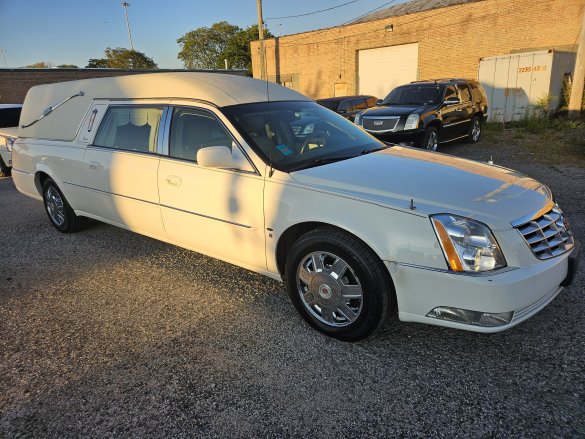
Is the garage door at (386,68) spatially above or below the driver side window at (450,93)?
above

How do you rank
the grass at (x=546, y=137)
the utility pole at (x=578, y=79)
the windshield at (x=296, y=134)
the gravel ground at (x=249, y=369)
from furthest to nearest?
the utility pole at (x=578, y=79), the grass at (x=546, y=137), the windshield at (x=296, y=134), the gravel ground at (x=249, y=369)

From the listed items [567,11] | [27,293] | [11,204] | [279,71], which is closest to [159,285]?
[27,293]

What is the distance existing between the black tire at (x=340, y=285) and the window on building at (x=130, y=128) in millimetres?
1883

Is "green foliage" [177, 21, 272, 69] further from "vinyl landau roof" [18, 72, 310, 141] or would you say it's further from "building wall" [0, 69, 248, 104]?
"vinyl landau roof" [18, 72, 310, 141]

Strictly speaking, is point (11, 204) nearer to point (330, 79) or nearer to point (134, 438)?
point (134, 438)

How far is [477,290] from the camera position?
2373 mm

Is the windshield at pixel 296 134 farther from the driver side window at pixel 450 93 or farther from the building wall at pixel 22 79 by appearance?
the building wall at pixel 22 79

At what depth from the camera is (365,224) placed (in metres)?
2.64

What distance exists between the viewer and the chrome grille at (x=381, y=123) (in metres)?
9.53

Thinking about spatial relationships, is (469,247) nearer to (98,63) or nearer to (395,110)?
(395,110)

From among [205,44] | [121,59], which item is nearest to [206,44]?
[205,44]

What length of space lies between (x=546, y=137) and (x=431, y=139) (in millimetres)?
4737

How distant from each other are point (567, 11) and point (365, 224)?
20637 mm

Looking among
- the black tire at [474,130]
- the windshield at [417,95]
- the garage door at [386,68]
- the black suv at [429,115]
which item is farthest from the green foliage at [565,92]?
the windshield at [417,95]
